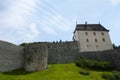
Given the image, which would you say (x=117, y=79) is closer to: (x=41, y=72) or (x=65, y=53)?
(x=41, y=72)

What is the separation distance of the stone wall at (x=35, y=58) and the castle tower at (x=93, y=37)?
2504 cm

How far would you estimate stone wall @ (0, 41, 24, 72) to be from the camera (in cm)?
5384

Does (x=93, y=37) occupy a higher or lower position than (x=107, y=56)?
higher

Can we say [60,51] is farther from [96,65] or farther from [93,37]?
[93,37]

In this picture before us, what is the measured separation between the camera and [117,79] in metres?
50.7

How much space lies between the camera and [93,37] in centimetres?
8194

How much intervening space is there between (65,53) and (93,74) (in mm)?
13951

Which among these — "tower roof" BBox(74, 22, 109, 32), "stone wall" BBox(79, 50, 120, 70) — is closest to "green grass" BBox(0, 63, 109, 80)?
"stone wall" BBox(79, 50, 120, 70)

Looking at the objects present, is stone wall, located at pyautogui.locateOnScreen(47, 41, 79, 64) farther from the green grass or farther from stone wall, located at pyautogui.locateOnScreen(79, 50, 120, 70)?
the green grass

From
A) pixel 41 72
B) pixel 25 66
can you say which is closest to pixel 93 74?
pixel 41 72

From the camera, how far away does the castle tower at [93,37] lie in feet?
264

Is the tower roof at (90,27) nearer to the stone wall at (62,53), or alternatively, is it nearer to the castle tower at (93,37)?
the castle tower at (93,37)

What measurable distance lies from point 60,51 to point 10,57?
14628 mm

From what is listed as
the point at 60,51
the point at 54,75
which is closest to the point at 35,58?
the point at 54,75
